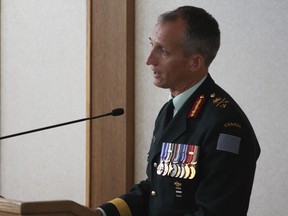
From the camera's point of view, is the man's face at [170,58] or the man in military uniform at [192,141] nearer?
the man in military uniform at [192,141]


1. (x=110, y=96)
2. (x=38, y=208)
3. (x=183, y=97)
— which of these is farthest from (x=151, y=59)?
(x=110, y=96)

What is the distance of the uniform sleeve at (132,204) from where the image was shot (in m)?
2.00

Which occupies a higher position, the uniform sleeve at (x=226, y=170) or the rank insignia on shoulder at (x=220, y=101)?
the rank insignia on shoulder at (x=220, y=101)

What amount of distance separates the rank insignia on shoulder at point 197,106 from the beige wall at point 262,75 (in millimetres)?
985

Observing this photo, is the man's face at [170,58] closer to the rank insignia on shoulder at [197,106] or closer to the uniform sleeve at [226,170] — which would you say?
the rank insignia on shoulder at [197,106]

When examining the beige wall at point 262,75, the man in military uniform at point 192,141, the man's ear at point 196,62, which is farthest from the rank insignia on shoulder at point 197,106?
the beige wall at point 262,75

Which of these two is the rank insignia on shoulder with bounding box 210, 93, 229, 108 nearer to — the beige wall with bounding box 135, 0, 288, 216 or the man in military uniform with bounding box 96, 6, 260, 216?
the man in military uniform with bounding box 96, 6, 260, 216

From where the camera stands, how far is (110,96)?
3.41 meters

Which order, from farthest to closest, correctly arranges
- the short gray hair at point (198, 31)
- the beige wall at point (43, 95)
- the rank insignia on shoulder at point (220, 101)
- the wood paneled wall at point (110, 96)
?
1. the beige wall at point (43, 95)
2. the wood paneled wall at point (110, 96)
3. the short gray hair at point (198, 31)
4. the rank insignia on shoulder at point (220, 101)

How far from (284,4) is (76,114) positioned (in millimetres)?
1593

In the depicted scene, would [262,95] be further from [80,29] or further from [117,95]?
[80,29]

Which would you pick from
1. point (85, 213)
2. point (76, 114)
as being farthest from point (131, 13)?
point (85, 213)

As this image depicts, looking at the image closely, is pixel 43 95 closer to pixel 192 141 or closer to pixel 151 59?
pixel 151 59

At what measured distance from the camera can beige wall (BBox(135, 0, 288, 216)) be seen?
2.80 m
